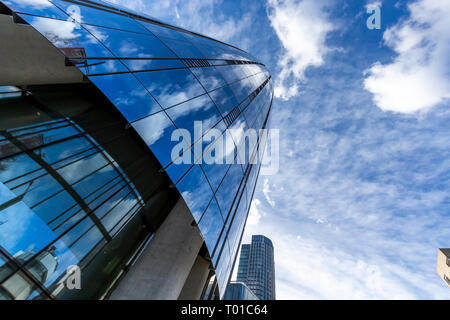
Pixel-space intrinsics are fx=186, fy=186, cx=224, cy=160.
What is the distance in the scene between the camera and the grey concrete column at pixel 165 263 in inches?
→ 264

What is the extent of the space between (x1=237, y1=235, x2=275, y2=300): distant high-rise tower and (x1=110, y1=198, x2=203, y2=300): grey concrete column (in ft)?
400

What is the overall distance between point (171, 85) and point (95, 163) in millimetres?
4280

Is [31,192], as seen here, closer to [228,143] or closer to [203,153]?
[203,153]

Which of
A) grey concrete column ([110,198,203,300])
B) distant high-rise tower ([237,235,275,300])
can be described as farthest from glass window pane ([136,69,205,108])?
distant high-rise tower ([237,235,275,300])

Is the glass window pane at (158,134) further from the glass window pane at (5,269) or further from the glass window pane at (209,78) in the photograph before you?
the glass window pane at (209,78)

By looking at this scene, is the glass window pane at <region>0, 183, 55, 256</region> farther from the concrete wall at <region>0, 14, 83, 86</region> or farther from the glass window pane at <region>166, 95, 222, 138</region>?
the glass window pane at <region>166, 95, 222, 138</region>

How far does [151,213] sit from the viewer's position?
8.27m

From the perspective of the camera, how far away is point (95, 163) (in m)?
6.28

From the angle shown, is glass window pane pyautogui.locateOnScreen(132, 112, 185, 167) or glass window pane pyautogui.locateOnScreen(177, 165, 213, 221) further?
glass window pane pyautogui.locateOnScreen(177, 165, 213, 221)

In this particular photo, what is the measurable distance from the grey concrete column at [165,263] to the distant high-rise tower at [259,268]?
121787mm

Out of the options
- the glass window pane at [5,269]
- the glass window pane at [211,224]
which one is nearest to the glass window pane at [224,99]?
the glass window pane at [211,224]

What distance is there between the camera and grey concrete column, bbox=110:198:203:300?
670 cm
